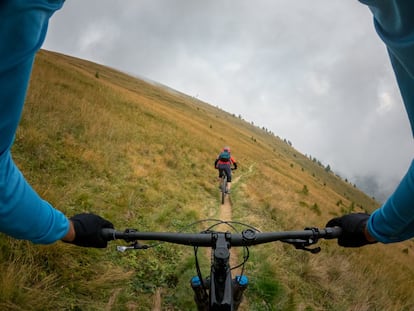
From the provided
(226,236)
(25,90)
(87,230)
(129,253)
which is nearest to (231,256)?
(129,253)

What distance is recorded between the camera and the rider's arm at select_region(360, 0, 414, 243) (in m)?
1.20

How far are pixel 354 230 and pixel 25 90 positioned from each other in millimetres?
2493

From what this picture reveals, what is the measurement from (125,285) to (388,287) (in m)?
6.15

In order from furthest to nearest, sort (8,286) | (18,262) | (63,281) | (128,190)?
(128,190) < (63,281) < (18,262) < (8,286)

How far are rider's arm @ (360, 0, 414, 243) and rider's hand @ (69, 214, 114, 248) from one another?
217 cm

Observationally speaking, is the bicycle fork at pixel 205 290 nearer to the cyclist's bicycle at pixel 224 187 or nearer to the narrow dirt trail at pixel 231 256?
the narrow dirt trail at pixel 231 256

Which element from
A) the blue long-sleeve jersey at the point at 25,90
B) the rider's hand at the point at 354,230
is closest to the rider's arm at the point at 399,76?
the blue long-sleeve jersey at the point at 25,90

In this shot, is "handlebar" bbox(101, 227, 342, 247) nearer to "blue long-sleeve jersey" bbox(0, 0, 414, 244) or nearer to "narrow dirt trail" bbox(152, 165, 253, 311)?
"blue long-sleeve jersey" bbox(0, 0, 414, 244)

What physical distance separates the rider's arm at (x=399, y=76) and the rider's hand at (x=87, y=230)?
7.11 ft

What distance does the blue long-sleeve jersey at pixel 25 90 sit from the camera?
95 cm

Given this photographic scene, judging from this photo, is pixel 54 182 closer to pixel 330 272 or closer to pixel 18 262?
pixel 18 262

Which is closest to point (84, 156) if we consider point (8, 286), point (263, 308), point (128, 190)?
point (128, 190)

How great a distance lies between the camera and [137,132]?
15.4 m

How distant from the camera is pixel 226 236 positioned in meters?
2.24
